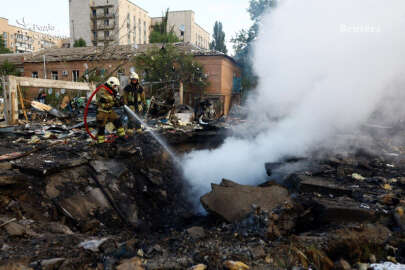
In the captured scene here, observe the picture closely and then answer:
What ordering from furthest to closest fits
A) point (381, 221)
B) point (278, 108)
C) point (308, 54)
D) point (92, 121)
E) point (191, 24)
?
point (191, 24)
point (92, 121)
point (278, 108)
point (308, 54)
point (381, 221)

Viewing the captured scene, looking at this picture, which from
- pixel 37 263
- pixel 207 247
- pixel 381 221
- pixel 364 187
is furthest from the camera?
pixel 364 187

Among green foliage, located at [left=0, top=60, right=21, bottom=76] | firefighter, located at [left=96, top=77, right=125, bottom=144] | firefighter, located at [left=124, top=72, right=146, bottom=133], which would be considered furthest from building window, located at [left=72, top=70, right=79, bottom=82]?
firefighter, located at [left=96, top=77, right=125, bottom=144]

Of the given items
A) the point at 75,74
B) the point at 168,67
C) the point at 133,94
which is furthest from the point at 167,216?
the point at 75,74

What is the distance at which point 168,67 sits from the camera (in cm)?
1827

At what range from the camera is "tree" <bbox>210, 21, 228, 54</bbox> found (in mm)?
35594

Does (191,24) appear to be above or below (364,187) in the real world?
above

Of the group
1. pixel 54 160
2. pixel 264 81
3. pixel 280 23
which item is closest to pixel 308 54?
pixel 280 23

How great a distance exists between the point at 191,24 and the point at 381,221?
161 ft

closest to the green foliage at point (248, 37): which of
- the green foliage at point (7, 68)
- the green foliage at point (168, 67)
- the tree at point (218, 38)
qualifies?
the green foliage at point (168, 67)

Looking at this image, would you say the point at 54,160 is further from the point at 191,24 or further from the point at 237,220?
the point at 191,24

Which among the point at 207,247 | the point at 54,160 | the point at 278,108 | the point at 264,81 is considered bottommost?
the point at 207,247

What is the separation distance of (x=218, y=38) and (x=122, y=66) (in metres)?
18.6

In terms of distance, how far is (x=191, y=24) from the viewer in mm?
47031

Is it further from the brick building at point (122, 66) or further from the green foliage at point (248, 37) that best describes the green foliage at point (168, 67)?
the green foliage at point (248, 37)
